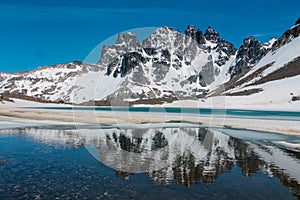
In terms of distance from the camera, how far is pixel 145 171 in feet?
80.0

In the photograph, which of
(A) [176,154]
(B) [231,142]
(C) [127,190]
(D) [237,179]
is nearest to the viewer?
(C) [127,190]

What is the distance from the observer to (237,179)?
22984mm

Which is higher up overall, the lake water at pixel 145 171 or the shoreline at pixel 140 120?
the shoreline at pixel 140 120

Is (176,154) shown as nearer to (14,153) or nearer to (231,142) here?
(231,142)

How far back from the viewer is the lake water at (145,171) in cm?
1933

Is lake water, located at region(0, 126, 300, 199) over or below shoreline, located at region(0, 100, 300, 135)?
below

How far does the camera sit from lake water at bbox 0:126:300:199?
19328 millimetres

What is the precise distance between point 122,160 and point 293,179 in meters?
14.2

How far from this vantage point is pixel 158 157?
29891 mm

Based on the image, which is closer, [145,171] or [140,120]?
[145,171]

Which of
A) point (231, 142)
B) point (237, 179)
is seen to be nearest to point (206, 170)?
point (237, 179)

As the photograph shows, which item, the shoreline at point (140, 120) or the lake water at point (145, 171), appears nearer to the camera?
the lake water at point (145, 171)

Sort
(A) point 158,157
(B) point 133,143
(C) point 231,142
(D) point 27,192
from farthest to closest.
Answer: (C) point 231,142 < (B) point 133,143 < (A) point 158,157 < (D) point 27,192

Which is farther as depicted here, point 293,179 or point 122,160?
point 122,160
